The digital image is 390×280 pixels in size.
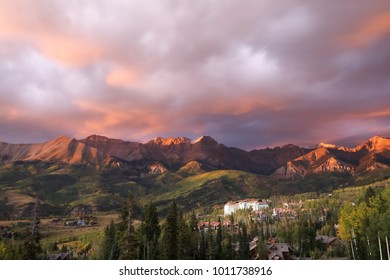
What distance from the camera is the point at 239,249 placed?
55.5 ft

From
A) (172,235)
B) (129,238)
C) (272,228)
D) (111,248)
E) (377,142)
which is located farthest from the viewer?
(377,142)

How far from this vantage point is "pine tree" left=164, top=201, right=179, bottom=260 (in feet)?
44.8

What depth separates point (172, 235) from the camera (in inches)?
597

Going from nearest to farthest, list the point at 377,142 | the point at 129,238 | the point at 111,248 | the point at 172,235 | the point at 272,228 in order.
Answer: the point at 129,238 < the point at 111,248 < the point at 172,235 < the point at 272,228 < the point at 377,142

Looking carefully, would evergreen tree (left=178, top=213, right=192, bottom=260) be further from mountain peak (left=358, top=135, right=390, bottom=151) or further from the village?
mountain peak (left=358, top=135, right=390, bottom=151)

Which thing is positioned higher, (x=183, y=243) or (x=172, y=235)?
(x=172, y=235)

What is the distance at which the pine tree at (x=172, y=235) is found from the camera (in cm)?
1366

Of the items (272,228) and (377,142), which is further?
(377,142)

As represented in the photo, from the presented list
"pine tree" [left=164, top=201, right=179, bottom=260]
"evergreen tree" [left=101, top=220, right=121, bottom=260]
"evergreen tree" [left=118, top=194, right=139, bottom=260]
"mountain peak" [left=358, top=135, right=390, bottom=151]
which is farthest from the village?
"mountain peak" [left=358, top=135, right=390, bottom=151]

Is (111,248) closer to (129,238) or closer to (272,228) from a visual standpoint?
(129,238)

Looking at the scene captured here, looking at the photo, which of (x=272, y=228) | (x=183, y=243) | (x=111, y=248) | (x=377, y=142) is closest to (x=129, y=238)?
(x=111, y=248)
